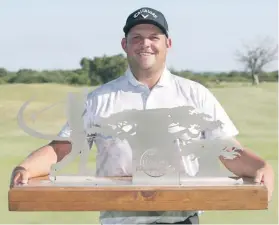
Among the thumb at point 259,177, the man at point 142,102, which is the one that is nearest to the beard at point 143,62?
the man at point 142,102

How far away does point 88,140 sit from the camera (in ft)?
8.34

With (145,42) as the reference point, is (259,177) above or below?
below

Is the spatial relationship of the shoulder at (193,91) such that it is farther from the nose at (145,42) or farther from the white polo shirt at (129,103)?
the nose at (145,42)

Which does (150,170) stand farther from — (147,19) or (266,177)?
(147,19)

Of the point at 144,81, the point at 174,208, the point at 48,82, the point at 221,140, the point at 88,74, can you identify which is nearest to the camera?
the point at 174,208

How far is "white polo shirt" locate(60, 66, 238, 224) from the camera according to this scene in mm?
2561

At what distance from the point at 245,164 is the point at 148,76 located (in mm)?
524

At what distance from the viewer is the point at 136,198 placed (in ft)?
7.61

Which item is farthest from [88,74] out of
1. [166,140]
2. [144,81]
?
[166,140]

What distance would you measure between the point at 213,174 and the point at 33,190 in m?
0.68

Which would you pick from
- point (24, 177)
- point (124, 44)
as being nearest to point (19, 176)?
point (24, 177)

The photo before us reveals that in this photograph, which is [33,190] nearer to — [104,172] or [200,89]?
[104,172]

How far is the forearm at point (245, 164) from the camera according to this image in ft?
8.22

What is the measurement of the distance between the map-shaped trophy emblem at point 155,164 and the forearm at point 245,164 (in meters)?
0.28
